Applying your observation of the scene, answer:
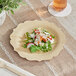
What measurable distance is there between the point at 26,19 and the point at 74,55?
426 mm

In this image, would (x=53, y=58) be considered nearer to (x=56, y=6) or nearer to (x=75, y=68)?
(x=75, y=68)

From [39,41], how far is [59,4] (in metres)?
0.41

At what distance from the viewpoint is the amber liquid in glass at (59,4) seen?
4.75ft

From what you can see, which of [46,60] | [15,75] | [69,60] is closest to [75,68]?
[69,60]

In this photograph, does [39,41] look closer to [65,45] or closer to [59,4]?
[65,45]

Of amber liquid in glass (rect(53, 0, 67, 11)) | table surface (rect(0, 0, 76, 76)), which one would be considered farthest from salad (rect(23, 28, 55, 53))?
amber liquid in glass (rect(53, 0, 67, 11))

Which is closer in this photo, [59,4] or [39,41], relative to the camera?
[39,41]

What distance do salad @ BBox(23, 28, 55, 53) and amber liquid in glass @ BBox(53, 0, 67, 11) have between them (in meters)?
0.31

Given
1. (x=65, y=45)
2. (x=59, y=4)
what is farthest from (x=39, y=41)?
(x=59, y=4)

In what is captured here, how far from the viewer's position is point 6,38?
128cm

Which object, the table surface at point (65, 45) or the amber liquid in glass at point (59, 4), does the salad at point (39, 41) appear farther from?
the amber liquid in glass at point (59, 4)

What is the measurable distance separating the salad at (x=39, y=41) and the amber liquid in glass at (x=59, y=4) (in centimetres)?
31

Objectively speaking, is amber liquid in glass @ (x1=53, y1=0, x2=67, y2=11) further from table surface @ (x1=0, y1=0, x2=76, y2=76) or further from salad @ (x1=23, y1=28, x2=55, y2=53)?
salad @ (x1=23, y1=28, x2=55, y2=53)

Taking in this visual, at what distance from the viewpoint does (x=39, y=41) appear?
1.20 meters
